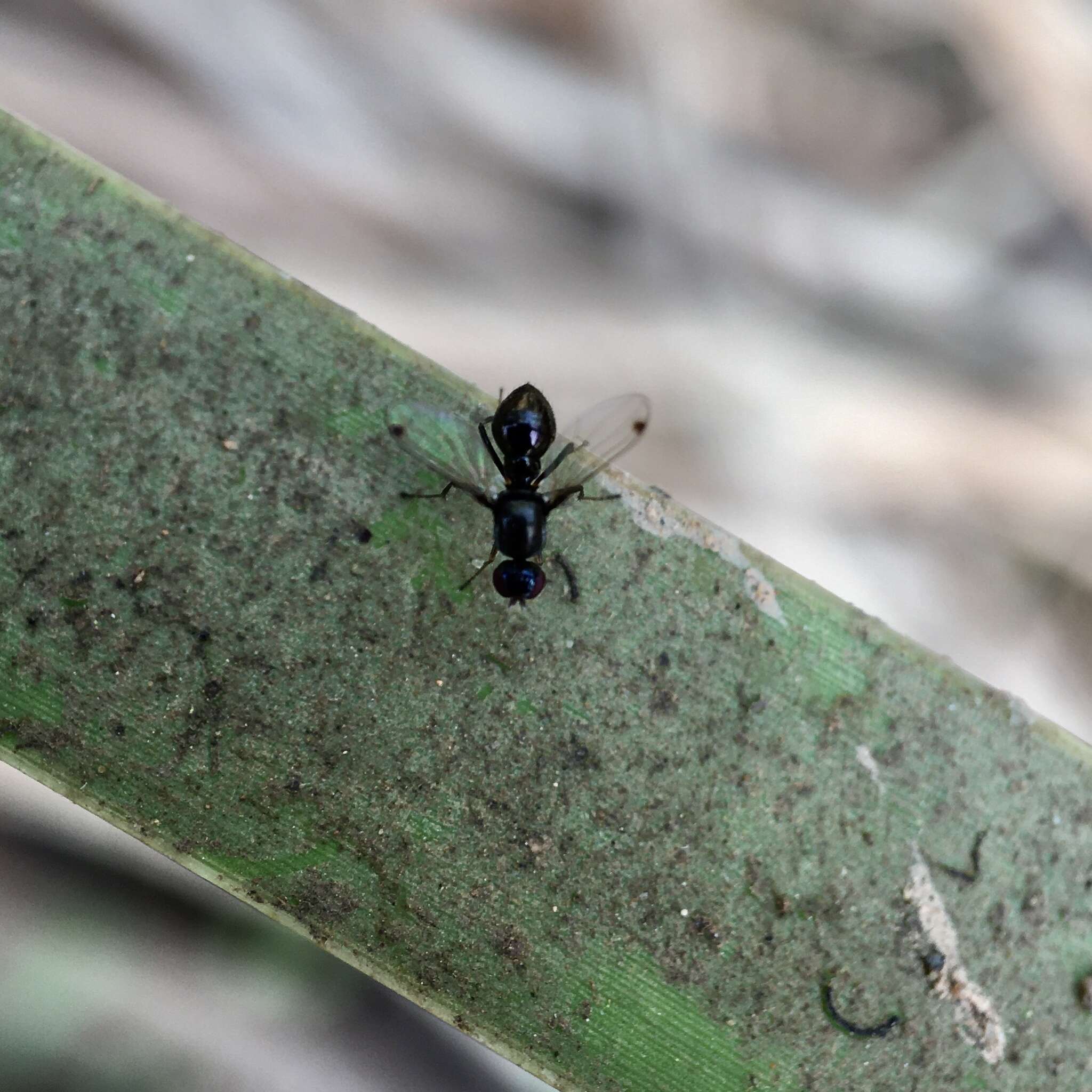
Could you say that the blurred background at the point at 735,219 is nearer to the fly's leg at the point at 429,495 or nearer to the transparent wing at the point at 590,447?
the transparent wing at the point at 590,447

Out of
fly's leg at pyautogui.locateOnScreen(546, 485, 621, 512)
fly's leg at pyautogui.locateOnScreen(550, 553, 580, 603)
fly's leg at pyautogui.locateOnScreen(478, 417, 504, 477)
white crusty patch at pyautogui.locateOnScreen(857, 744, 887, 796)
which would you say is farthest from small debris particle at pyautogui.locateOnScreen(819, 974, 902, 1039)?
fly's leg at pyautogui.locateOnScreen(478, 417, 504, 477)

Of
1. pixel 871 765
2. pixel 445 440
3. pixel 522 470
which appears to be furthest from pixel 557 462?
pixel 871 765

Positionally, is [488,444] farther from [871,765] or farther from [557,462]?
[871,765]

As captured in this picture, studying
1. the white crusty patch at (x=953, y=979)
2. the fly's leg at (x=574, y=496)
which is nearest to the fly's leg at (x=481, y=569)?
the fly's leg at (x=574, y=496)

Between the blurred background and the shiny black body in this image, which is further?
the blurred background

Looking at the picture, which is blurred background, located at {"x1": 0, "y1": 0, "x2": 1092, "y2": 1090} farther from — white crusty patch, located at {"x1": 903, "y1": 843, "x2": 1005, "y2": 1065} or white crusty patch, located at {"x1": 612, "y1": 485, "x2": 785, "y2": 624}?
white crusty patch, located at {"x1": 903, "y1": 843, "x2": 1005, "y2": 1065}
